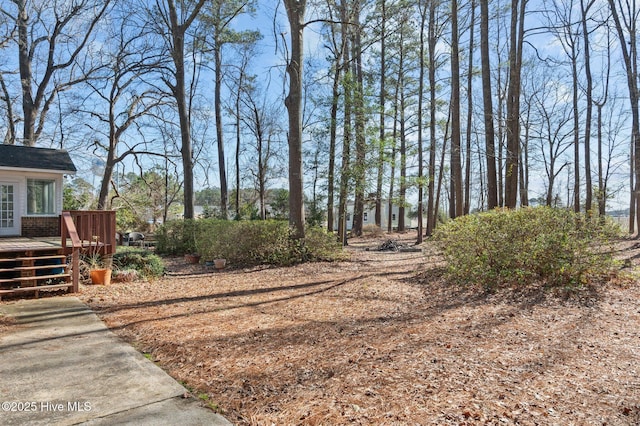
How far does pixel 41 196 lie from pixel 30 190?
0.33 metres

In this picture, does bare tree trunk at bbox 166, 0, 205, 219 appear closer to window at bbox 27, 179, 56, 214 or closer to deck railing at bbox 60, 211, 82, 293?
window at bbox 27, 179, 56, 214

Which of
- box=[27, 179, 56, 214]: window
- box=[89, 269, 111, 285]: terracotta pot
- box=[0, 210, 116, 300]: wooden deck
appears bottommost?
box=[89, 269, 111, 285]: terracotta pot

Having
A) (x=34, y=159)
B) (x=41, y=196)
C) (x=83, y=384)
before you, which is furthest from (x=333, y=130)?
(x=83, y=384)

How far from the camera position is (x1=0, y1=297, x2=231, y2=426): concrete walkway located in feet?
7.93

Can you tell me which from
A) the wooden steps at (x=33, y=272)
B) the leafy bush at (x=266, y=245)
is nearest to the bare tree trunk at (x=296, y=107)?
the leafy bush at (x=266, y=245)

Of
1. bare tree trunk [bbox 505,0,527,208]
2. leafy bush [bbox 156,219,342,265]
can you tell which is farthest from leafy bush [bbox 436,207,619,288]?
leafy bush [bbox 156,219,342,265]

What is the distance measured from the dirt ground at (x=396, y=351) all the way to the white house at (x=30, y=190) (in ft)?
20.0

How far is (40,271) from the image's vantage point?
680 cm

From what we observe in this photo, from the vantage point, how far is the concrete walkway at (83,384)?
2.42 m

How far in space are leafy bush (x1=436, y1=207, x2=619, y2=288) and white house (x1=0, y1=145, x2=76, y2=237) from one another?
11.2 metres

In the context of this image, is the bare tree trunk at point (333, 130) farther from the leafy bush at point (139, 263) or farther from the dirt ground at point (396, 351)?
the dirt ground at point (396, 351)

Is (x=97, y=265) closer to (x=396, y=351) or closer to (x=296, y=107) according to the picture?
(x=296, y=107)

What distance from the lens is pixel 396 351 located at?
348 cm

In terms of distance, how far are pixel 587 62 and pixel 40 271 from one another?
73.1ft
